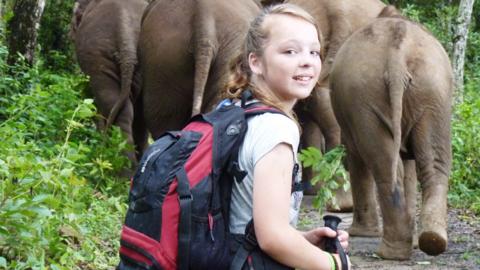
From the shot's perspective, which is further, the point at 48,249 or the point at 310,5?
the point at 310,5

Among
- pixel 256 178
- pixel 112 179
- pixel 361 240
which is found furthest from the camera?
pixel 112 179

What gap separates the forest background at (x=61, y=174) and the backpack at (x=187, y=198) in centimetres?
159

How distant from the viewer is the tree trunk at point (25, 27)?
9.72m

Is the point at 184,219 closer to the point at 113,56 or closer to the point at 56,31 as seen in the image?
the point at 113,56

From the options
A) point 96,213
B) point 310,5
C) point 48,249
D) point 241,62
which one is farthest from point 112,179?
point 241,62

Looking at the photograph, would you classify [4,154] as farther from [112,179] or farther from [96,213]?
[112,179]

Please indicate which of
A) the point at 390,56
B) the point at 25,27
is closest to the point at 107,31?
the point at 25,27

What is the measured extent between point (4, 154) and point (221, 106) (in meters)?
Result: 2.89

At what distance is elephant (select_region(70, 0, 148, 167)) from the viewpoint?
999cm

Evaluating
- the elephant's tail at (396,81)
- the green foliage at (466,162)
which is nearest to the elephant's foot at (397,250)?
the elephant's tail at (396,81)

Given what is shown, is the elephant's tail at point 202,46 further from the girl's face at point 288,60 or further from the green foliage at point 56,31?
the green foliage at point 56,31

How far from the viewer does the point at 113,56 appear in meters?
10.2

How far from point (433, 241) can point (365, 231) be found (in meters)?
1.53

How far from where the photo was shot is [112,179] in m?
8.72
